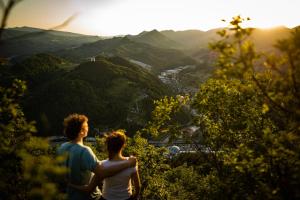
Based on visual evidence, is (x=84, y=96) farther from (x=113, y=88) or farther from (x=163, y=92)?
(x=163, y=92)

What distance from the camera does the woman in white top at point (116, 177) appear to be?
247 inches

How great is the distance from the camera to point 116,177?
6.39m

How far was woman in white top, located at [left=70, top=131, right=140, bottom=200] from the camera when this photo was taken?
6277 mm

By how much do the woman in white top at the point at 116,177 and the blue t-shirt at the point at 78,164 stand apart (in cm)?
14

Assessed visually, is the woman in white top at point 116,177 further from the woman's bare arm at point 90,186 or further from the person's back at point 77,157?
the person's back at point 77,157

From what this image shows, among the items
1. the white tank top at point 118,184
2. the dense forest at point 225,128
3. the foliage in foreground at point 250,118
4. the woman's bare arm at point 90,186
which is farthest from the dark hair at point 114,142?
the foliage in foreground at point 250,118

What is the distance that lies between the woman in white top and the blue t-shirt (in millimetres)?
141

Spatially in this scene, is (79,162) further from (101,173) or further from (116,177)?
(116,177)

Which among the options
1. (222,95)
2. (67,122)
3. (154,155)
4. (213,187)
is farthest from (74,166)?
(154,155)

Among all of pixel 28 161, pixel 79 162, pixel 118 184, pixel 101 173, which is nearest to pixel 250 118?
pixel 118 184

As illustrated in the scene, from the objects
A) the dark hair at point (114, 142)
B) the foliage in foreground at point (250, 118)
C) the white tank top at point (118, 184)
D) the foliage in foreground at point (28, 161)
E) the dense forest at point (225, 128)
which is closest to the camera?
the foliage in foreground at point (28, 161)

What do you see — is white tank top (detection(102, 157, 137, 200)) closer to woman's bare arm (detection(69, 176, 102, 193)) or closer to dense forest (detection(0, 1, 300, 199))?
woman's bare arm (detection(69, 176, 102, 193))

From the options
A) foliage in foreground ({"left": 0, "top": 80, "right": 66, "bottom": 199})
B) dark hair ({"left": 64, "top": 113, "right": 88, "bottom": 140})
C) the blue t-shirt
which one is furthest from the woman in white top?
foliage in foreground ({"left": 0, "top": 80, "right": 66, "bottom": 199})

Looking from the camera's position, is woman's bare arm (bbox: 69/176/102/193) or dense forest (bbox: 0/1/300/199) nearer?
dense forest (bbox: 0/1/300/199)
